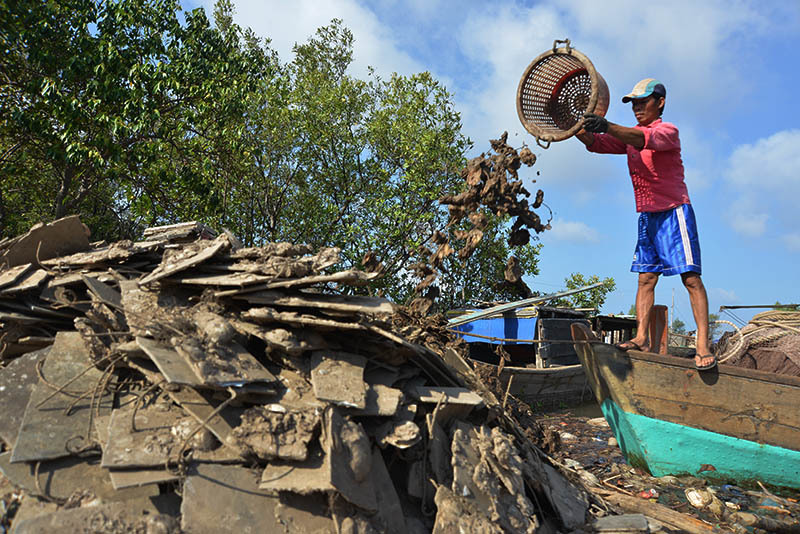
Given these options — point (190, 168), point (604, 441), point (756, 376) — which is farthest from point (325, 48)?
point (756, 376)

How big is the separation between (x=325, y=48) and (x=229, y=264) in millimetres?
18833

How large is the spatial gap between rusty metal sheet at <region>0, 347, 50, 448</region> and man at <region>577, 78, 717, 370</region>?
15.6 feet

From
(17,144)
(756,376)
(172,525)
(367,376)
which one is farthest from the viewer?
(17,144)

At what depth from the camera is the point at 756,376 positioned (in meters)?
4.89

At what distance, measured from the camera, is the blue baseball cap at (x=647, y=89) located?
15.6 feet

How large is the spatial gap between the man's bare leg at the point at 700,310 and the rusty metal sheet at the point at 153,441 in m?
4.17

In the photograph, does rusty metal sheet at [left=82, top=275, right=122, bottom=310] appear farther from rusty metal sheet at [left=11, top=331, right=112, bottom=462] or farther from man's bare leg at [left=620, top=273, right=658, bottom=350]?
man's bare leg at [left=620, top=273, right=658, bottom=350]

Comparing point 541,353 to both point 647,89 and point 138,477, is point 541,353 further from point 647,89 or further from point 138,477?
point 138,477

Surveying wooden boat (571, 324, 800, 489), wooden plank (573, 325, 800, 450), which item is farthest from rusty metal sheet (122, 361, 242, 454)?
wooden plank (573, 325, 800, 450)

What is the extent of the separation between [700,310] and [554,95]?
2.41m

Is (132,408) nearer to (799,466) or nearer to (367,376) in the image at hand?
(367,376)

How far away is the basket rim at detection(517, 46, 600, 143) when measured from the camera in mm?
4211

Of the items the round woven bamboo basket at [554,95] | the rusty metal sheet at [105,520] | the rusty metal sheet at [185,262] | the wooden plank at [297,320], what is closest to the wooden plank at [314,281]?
the wooden plank at [297,320]

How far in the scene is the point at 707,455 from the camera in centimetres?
521
